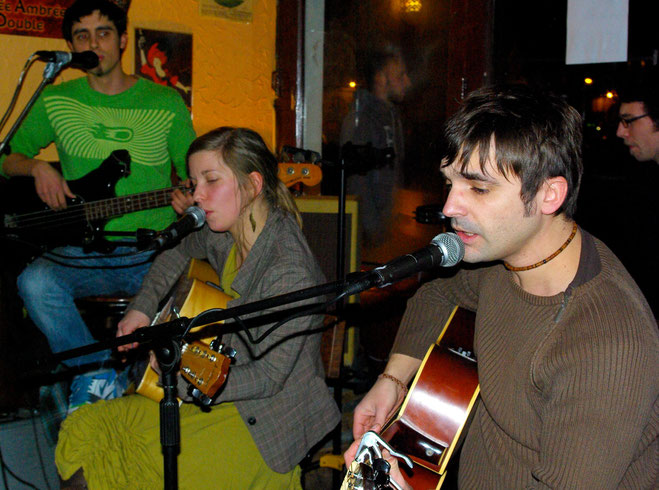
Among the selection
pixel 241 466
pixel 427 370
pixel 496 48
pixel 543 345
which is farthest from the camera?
pixel 496 48

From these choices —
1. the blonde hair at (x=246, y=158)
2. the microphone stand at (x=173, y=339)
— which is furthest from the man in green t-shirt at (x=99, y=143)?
the microphone stand at (x=173, y=339)

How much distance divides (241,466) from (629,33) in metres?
2.47

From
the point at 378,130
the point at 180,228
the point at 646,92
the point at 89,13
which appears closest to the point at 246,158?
the point at 180,228

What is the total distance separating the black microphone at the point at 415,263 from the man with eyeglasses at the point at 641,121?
186 centimetres

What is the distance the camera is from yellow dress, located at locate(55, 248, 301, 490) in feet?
6.36

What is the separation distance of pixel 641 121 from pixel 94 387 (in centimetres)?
287

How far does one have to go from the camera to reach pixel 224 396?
1.88 meters

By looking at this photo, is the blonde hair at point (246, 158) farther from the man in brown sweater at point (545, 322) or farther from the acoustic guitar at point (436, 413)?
the man in brown sweater at point (545, 322)

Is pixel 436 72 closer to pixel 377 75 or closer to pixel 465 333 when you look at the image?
pixel 377 75

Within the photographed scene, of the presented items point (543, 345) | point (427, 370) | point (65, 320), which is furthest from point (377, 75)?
point (543, 345)

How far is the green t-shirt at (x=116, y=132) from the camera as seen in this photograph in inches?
133

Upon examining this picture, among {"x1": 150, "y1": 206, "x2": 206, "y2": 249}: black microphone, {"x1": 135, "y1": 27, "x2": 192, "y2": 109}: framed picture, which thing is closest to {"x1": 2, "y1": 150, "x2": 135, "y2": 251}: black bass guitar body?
{"x1": 135, "y1": 27, "x2": 192, "y2": 109}: framed picture

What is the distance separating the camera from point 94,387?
3.02m

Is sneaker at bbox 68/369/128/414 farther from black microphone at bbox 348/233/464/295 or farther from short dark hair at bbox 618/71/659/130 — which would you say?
short dark hair at bbox 618/71/659/130
